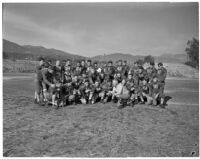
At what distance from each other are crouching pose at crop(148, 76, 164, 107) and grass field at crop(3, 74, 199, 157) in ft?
Answer: 0.90

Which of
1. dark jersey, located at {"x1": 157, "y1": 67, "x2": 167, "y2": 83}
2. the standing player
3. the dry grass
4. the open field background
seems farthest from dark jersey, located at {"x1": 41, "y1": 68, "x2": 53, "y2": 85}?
the dry grass

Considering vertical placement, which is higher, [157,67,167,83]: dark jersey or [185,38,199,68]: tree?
[185,38,199,68]: tree

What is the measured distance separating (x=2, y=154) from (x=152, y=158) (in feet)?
9.57

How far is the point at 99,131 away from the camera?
4363 millimetres

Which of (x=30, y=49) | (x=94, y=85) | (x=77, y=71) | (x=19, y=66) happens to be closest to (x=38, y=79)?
(x=77, y=71)

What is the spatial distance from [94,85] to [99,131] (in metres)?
2.19

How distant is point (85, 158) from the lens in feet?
11.9

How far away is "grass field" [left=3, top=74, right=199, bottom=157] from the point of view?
12.1 feet

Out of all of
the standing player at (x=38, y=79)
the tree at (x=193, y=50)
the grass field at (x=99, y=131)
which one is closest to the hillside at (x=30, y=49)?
the standing player at (x=38, y=79)

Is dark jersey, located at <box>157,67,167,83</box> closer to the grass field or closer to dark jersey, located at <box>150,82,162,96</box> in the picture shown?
dark jersey, located at <box>150,82,162,96</box>

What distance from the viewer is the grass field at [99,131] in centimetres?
370

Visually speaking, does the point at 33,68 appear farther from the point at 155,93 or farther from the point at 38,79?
the point at 155,93

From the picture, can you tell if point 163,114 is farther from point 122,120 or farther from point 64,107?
point 64,107

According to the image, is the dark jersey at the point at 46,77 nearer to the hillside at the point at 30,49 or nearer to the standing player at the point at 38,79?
the standing player at the point at 38,79
